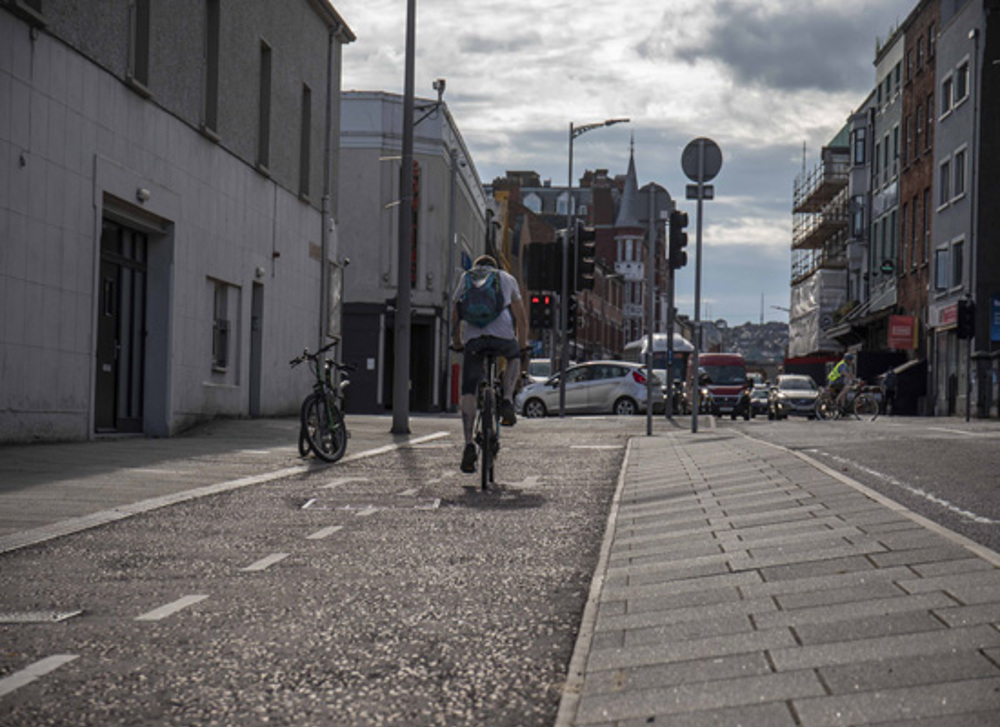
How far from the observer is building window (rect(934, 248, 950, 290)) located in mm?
45094

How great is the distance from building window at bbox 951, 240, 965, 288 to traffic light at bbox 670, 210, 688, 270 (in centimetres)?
2507

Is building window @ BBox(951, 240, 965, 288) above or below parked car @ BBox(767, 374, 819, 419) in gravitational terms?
above

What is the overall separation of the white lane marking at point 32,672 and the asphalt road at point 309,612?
0.03 meters

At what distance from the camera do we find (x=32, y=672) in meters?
3.92

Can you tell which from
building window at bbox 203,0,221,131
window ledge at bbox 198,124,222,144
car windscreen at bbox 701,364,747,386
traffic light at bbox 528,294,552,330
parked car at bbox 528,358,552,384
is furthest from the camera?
parked car at bbox 528,358,552,384

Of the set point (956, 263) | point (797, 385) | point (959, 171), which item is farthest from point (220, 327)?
point (959, 171)

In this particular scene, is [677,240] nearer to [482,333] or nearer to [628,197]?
[482,333]

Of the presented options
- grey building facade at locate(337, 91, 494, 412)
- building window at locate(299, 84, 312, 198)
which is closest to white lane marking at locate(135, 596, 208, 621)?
building window at locate(299, 84, 312, 198)

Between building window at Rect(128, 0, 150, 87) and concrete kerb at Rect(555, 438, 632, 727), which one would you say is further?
building window at Rect(128, 0, 150, 87)

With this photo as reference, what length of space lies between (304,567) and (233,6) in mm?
→ 16766

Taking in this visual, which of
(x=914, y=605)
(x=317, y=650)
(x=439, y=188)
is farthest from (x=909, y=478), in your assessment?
(x=439, y=188)

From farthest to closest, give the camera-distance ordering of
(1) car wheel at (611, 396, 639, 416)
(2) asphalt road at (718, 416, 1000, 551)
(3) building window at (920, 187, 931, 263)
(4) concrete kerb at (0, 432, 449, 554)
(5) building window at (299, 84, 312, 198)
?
(3) building window at (920, 187, 931, 263)
(1) car wheel at (611, 396, 639, 416)
(5) building window at (299, 84, 312, 198)
(2) asphalt road at (718, 416, 1000, 551)
(4) concrete kerb at (0, 432, 449, 554)

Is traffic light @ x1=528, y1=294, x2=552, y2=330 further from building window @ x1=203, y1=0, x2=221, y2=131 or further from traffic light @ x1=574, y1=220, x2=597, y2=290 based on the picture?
building window @ x1=203, y1=0, x2=221, y2=131

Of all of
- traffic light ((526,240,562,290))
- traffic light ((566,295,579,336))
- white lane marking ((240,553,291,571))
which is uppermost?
traffic light ((526,240,562,290))
